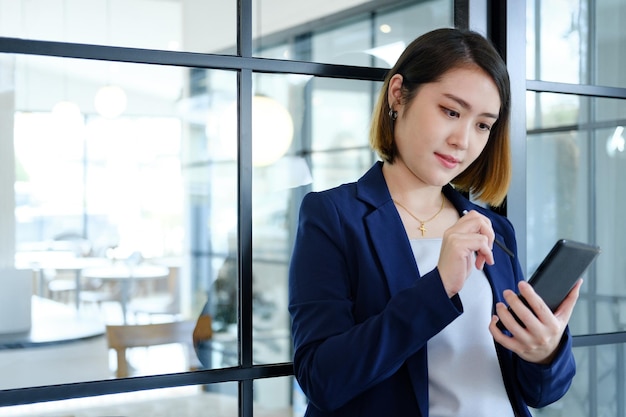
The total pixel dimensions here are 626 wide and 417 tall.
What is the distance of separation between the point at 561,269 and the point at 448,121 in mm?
290

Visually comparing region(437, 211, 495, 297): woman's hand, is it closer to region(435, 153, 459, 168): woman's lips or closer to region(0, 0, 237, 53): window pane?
region(435, 153, 459, 168): woman's lips

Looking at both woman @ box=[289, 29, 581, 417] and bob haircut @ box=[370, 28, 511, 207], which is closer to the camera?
woman @ box=[289, 29, 581, 417]

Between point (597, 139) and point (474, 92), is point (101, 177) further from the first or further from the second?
point (597, 139)

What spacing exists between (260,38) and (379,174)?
371mm

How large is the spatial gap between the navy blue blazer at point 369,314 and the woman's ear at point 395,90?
0.13m

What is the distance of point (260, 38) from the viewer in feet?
4.58

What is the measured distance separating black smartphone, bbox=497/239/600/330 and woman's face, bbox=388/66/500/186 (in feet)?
0.71

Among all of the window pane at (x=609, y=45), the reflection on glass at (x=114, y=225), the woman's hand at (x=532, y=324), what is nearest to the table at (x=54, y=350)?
the reflection on glass at (x=114, y=225)

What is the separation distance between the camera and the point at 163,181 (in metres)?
1.32

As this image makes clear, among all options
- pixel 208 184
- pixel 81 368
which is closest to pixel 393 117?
pixel 208 184

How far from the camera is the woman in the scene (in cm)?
104

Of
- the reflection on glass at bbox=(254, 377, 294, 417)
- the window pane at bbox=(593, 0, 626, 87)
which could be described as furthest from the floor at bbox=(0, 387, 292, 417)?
the window pane at bbox=(593, 0, 626, 87)

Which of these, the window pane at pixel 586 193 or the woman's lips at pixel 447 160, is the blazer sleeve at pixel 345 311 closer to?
the woman's lips at pixel 447 160

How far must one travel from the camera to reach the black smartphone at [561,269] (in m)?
1.06
